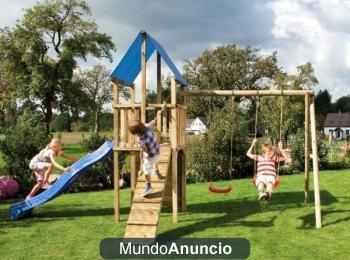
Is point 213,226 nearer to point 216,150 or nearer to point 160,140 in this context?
point 160,140

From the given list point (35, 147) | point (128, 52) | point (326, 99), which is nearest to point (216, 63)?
point (35, 147)

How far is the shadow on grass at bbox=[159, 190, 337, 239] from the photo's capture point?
919 centimetres

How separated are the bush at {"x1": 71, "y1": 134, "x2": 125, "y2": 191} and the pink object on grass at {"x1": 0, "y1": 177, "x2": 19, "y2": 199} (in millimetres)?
2232

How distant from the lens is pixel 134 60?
10.2m

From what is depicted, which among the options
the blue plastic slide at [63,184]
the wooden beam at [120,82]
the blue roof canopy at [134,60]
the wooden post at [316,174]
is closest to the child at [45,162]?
the blue plastic slide at [63,184]

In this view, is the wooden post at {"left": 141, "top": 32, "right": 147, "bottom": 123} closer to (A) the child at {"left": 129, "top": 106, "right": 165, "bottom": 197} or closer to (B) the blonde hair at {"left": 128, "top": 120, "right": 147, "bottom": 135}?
(A) the child at {"left": 129, "top": 106, "right": 165, "bottom": 197}

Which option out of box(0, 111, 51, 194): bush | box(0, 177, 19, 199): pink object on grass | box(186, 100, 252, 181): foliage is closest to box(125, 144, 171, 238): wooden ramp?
box(0, 177, 19, 199): pink object on grass

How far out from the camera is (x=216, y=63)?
188 feet

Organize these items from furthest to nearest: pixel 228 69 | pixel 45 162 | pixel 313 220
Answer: pixel 228 69 < pixel 45 162 < pixel 313 220

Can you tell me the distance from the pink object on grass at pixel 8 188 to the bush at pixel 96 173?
223cm

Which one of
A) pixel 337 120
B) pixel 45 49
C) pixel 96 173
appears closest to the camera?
pixel 96 173

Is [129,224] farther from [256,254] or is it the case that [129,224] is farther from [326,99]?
[326,99]

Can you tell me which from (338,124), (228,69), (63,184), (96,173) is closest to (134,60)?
(63,184)

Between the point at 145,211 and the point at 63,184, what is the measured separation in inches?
104
